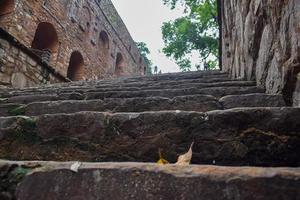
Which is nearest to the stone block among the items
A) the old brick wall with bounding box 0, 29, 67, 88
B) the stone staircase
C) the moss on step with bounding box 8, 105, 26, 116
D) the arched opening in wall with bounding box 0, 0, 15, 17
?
the old brick wall with bounding box 0, 29, 67, 88

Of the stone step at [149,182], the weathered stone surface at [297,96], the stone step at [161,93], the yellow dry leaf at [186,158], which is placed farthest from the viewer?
the stone step at [161,93]

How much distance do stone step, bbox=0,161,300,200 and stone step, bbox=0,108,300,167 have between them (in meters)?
0.26

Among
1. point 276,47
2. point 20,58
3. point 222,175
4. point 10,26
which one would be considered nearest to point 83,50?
point 10,26

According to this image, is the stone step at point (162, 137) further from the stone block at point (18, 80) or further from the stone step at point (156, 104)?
the stone block at point (18, 80)

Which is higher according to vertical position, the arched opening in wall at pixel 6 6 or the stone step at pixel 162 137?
the arched opening in wall at pixel 6 6

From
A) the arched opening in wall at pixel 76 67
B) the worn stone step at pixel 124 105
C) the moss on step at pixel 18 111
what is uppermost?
the arched opening in wall at pixel 76 67

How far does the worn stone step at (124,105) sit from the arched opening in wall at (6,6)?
715 cm

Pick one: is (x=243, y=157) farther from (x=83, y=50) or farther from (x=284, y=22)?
(x=83, y=50)

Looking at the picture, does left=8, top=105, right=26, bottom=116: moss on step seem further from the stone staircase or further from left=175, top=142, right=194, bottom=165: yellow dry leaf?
left=175, top=142, right=194, bottom=165: yellow dry leaf

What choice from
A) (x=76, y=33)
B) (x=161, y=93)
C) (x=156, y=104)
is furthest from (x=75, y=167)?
(x=76, y=33)

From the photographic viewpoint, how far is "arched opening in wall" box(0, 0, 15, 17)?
8.46 meters

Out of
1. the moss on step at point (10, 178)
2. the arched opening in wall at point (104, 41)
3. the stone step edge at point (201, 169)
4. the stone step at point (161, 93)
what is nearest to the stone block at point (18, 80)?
the stone step at point (161, 93)

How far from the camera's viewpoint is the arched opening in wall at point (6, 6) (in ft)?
27.8

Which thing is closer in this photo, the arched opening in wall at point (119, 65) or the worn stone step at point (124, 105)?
the worn stone step at point (124, 105)
